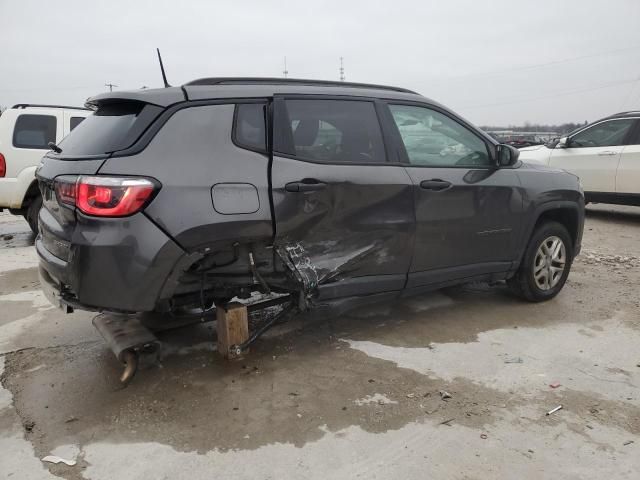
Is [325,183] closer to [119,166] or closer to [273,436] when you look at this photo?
[119,166]

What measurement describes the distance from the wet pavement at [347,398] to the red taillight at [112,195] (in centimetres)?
110

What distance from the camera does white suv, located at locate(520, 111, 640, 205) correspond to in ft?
28.0

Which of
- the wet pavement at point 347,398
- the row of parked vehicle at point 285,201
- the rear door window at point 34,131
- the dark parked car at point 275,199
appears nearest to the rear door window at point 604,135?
the row of parked vehicle at point 285,201

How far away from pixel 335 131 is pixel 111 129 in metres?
1.47

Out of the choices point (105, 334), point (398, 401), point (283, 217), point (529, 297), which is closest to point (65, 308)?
point (105, 334)

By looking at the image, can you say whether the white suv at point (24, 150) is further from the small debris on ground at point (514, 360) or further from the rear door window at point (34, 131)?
the small debris on ground at point (514, 360)

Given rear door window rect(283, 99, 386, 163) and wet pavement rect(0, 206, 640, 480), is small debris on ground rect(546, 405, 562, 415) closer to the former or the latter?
wet pavement rect(0, 206, 640, 480)

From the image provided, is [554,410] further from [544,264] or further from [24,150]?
[24,150]

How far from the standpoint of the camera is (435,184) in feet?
12.6

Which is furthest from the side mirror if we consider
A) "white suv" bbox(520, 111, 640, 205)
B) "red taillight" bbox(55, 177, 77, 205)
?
"white suv" bbox(520, 111, 640, 205)

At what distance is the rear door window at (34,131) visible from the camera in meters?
7.25

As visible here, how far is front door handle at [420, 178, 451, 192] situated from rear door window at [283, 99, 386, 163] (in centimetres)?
37

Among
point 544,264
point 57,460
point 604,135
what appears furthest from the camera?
point 604,135

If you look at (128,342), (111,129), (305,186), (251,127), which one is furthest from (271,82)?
(128,342)
